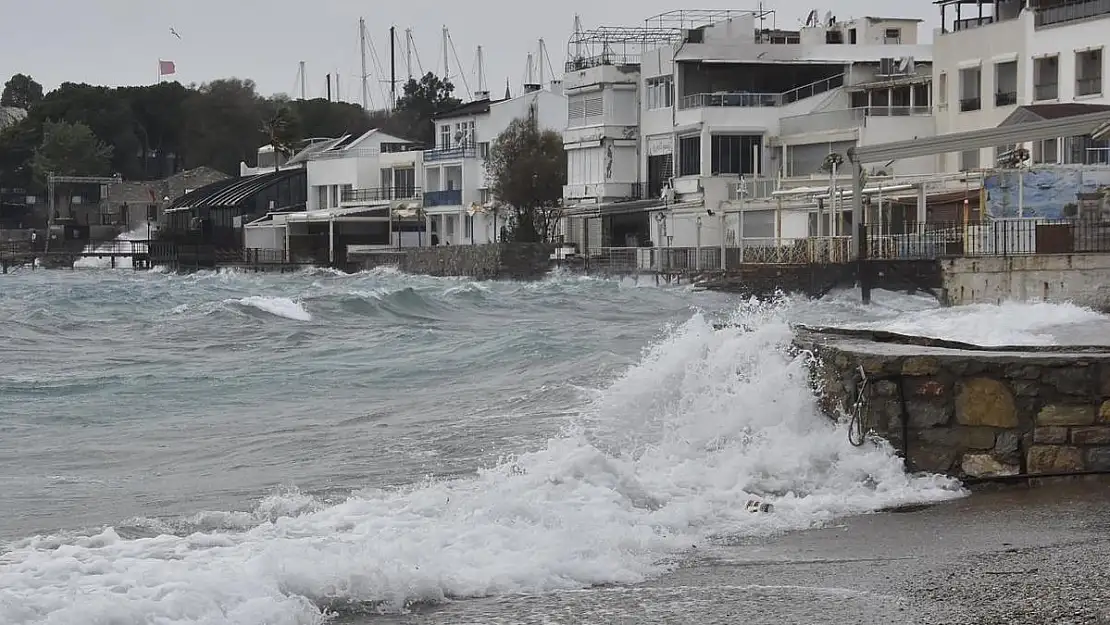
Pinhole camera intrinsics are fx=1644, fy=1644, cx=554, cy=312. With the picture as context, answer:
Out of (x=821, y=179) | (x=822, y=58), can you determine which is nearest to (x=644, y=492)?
(x=821, y=179)

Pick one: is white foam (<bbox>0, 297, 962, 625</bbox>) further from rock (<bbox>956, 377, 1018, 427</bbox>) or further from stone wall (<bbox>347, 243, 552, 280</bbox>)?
stone wall (<bbox>347, 243, 552, 280</bbox>)

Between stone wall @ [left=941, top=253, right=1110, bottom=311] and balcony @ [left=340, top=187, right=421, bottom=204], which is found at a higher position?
balcony @ [left=340, top=187, right=421, bottom=204]

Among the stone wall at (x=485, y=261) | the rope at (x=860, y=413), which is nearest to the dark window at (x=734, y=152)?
the stone wall at (x=485, y=261)

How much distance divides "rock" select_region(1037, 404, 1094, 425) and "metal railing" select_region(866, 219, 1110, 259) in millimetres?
21091

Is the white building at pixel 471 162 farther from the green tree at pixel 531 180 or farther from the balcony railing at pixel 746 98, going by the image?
the balcony railing at pixel 746 98

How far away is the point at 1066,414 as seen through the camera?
11141 millimetres

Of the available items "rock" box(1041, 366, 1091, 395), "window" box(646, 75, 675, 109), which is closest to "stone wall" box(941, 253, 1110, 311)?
"rock" box(1041, 366, 1091, 395)

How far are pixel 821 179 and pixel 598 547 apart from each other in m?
48.1

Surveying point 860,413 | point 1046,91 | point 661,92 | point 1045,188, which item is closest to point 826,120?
point 661,92

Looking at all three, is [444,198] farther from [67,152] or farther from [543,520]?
[543,520]

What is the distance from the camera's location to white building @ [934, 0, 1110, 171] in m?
48.2

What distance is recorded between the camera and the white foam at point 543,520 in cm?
802

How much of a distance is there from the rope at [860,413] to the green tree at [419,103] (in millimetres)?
114992

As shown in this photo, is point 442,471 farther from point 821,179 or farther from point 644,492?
point 821,179
